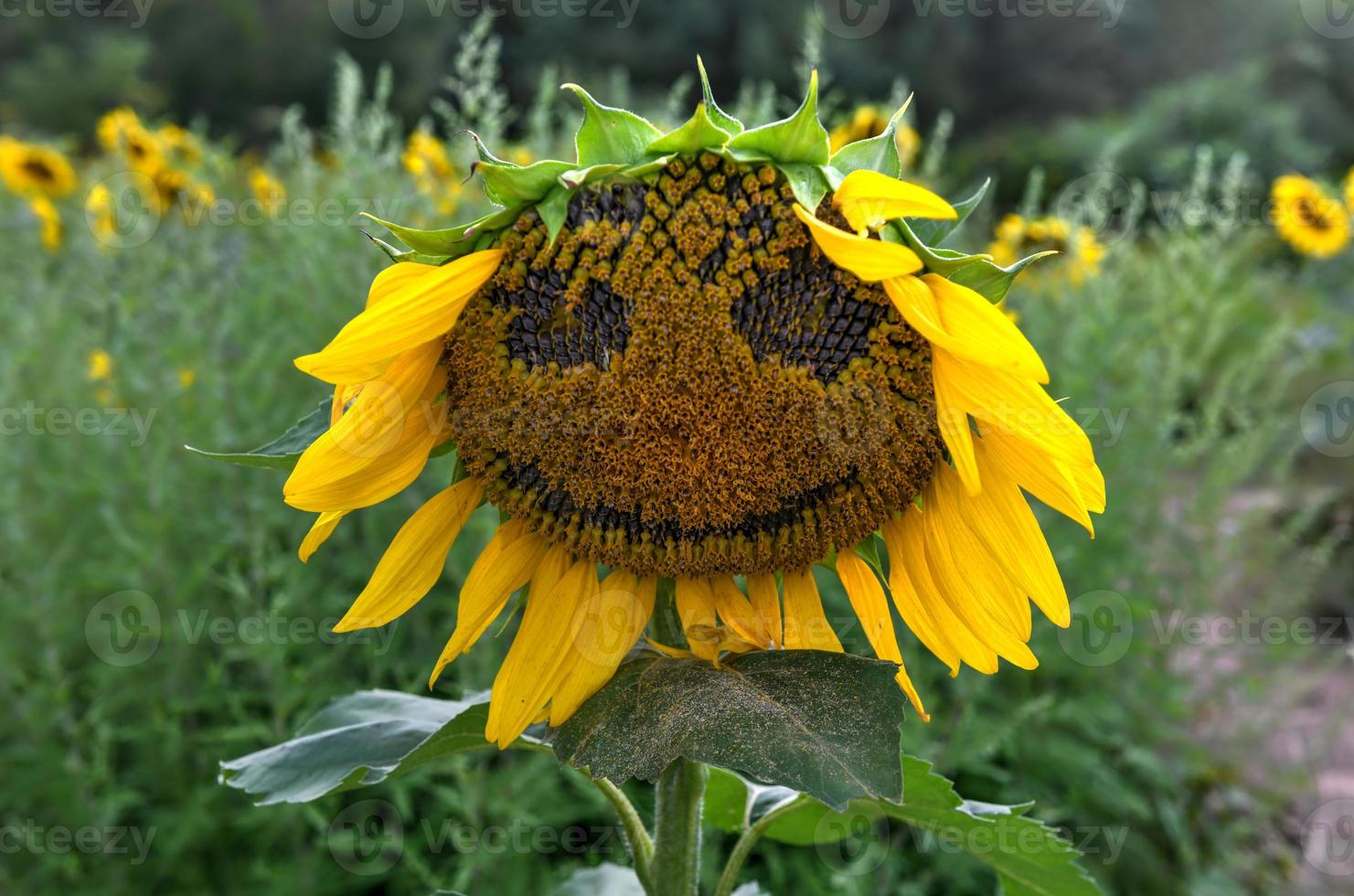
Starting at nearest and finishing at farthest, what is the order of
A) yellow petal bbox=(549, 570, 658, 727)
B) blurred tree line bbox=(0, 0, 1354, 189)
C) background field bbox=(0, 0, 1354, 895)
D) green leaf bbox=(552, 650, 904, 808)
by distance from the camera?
green leaf bbox=(552, 650, 904, 808)
yellow petal bbox=(549, 570, 658, 727)
background field bbox=(0, 0, 1354, 895)
blurred tree line bbox=(0, 0, 1354, 189)

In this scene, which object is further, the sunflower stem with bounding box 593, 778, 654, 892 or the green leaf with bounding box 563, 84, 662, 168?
the sunflower stem with bounding box 593, 778, 654, 892

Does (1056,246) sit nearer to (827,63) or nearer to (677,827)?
(677,827)

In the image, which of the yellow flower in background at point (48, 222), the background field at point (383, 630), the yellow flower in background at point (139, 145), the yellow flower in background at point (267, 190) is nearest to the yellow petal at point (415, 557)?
the background field at point (383, 630)

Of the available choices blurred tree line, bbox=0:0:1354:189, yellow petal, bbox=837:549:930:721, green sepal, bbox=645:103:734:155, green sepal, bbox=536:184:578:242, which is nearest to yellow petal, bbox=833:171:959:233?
green sepal, bbox=645:103:734:155

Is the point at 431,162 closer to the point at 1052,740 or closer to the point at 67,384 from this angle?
the point at 67,384

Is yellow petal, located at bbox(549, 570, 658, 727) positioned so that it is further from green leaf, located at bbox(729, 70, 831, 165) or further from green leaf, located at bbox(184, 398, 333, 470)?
green leaf, located at bbox(729, 70, 831, 165)

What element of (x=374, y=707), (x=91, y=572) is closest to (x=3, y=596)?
(x=91, y=572)
